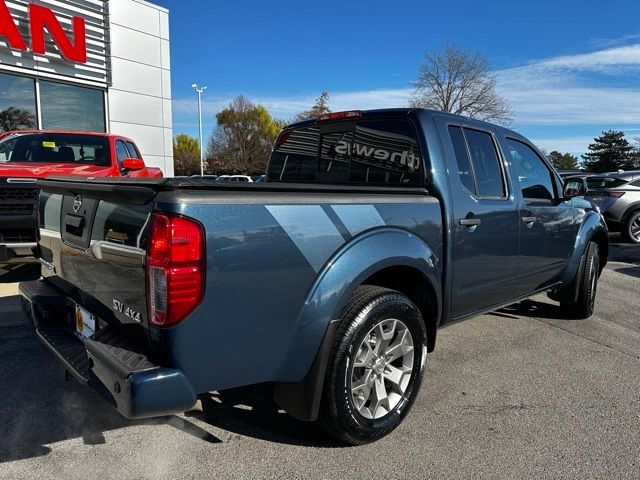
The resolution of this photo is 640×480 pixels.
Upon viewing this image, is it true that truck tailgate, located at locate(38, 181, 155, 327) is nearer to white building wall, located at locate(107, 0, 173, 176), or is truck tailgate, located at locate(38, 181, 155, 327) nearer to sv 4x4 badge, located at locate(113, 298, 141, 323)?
sv 4x4 badge, located at locate(113, 298, 141, 323)

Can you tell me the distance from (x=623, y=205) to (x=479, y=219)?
9454 mm

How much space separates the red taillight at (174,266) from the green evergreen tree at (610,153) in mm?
60987

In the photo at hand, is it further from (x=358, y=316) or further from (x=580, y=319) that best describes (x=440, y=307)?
(x=580, y=319)

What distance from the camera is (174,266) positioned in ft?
6.41

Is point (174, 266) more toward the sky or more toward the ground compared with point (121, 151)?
more toward the ground

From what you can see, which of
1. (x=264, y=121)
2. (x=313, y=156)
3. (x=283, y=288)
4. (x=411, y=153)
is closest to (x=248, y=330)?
(x=283, y=288)

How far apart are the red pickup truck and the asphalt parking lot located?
69.3 inches

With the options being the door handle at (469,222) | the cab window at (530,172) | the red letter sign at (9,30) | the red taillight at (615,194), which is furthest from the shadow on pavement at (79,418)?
the red taillight at (615,194)

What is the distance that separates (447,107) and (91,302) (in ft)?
139

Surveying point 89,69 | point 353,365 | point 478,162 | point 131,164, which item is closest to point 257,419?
point 353,365

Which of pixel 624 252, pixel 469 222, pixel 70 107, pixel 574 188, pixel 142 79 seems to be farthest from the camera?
pixel 142 79

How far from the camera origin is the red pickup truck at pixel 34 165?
17.9ft

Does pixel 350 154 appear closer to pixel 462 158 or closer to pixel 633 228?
pixel 462 158

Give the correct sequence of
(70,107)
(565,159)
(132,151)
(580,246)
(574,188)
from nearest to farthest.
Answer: (574,188) < (580,246) < (132,151) < (70,107) < (565,159)
